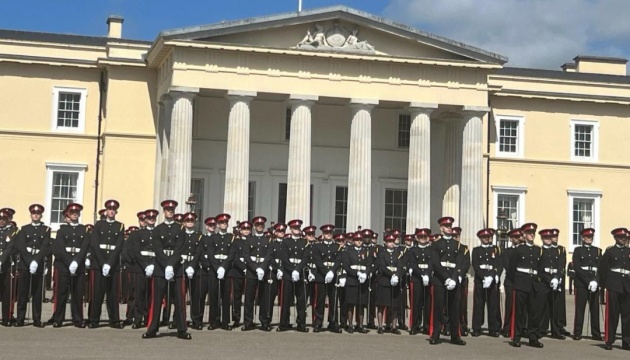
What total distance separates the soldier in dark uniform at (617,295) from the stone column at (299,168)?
53.8ft

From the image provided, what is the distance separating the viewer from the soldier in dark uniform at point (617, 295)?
60.0 feet

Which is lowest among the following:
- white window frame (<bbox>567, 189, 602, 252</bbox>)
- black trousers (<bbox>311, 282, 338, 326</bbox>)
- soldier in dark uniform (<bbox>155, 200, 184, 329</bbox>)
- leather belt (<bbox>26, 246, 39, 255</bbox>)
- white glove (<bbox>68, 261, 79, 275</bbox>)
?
black trousers (<bbox>311, 282, 338, 326</bbox>)

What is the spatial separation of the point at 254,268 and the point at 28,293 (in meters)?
4.10

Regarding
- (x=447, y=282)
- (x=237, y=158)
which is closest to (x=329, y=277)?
(x=447, y=282)

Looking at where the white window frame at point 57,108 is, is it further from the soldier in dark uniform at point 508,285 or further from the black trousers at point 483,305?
the soldier in dark uniform at point 508,285

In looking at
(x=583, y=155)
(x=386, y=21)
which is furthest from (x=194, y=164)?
(x=583, y=155)

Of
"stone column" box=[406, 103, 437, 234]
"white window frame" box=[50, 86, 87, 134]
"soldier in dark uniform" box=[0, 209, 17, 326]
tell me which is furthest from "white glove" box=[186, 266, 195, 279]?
"white window frame" box=[50, 86, 87, 134]

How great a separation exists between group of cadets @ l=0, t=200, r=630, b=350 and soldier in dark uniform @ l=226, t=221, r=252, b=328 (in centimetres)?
2

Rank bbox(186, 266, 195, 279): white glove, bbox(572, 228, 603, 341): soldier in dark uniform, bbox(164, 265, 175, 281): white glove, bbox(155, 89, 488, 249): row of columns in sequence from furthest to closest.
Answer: bbox(155, 89, 488, 249): row of columns → bbox(572, 228, 603, 341): soldier in dark uniform → bbox(186, 266, 195, 279): white glove → bbox(164, 265, 175, 281): white glove

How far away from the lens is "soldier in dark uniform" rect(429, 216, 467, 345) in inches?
Result: 701

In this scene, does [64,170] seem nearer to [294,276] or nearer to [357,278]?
[294,276]

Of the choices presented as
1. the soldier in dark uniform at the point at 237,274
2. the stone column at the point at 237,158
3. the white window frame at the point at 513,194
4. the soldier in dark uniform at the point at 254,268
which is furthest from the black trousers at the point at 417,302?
the white window frame at the point at 513,194

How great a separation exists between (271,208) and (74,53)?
9065 millimetres

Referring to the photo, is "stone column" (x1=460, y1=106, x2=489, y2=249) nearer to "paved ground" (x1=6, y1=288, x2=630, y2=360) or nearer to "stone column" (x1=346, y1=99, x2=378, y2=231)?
"stone column" (x1=346, y1=99, x2=378, y2=231)
